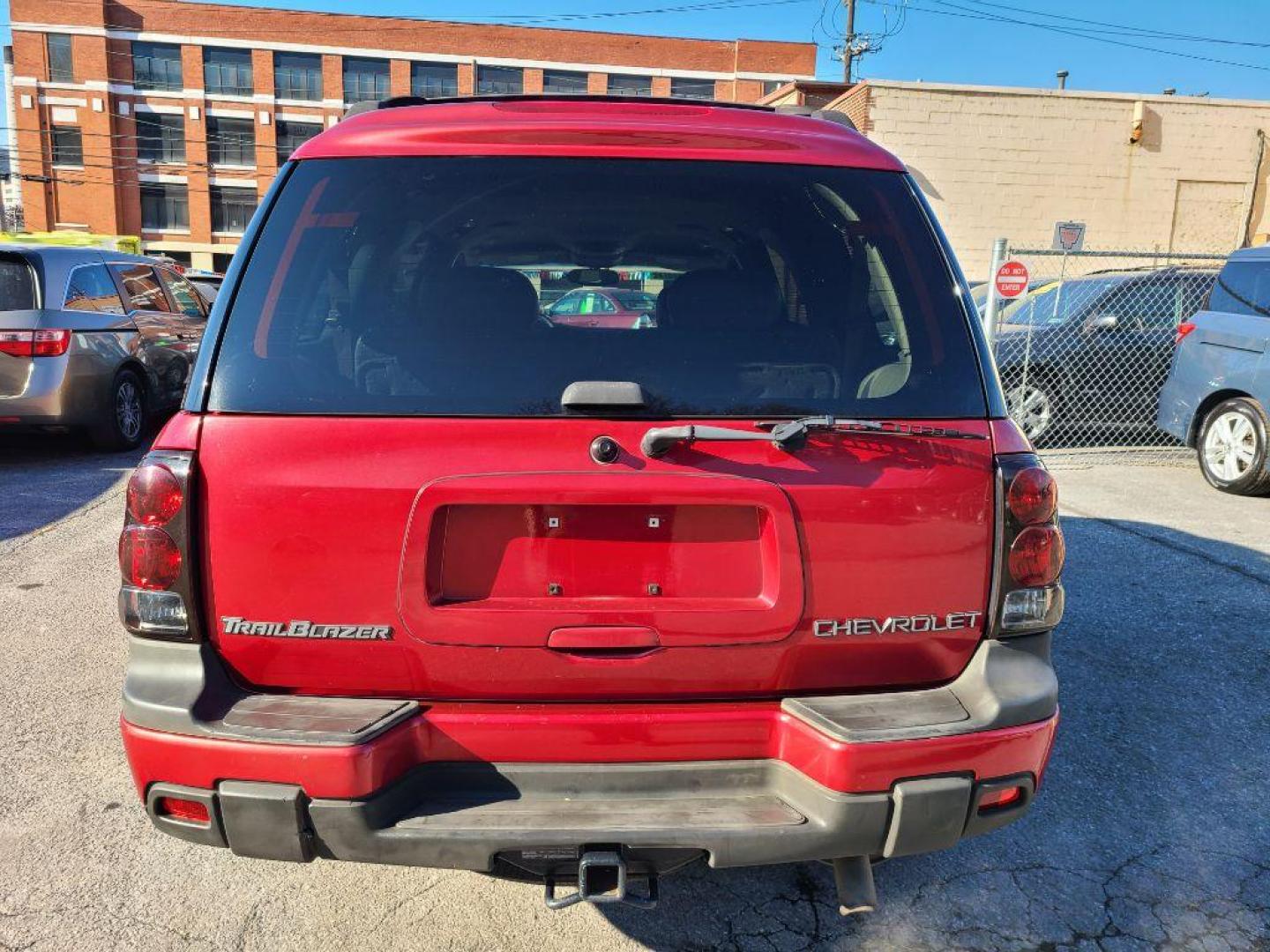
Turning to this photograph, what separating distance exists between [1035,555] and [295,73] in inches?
2192

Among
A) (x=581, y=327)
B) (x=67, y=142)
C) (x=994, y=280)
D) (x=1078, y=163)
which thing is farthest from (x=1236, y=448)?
(x=67, y=142)

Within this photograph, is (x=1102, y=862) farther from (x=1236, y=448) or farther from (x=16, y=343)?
(x=16, y=343)

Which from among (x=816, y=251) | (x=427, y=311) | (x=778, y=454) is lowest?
(x=778, y=454)

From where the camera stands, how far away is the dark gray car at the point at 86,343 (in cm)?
737

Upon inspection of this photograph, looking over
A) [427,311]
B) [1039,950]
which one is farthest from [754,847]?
[427,311]

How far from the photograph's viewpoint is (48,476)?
7520mm

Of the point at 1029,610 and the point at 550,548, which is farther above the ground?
the point at 550,548

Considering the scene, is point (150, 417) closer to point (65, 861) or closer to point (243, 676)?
point (65, 861)

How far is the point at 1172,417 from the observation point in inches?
307

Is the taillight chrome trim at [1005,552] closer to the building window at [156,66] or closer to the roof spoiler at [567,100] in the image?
A: the roof spoiler at [567,100]

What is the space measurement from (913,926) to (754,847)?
0.87 m

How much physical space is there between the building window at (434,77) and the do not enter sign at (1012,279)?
158 ft

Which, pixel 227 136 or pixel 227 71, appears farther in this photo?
pixel 227 136

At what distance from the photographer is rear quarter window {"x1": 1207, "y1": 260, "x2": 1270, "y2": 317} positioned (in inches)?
275
